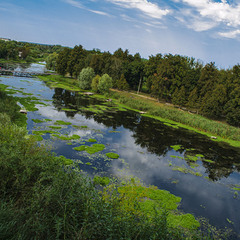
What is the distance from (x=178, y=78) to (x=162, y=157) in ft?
133

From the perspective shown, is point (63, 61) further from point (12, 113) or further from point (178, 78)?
point (12, 113)

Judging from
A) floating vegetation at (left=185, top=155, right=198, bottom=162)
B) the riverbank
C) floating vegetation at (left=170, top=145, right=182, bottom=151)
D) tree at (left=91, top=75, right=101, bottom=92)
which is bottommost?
floating vegetation at (left=185, top=155, right=198, bottom=162)

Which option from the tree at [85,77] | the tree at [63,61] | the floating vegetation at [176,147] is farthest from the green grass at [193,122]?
the tree at [63,61]

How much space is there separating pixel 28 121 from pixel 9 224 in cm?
2542

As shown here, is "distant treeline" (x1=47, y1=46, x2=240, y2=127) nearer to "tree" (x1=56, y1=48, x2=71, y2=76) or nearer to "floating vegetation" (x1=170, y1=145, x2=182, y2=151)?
"tree" (x1=56, y1=48, x2=71, y2=76)

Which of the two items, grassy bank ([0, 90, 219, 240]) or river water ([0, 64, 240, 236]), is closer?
grassy bank ([0, 90, 219, 240])

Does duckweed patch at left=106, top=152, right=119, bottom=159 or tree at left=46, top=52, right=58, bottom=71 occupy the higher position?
tree at left=46, top=52, right=58, bottom=71

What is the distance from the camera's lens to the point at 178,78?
197 ft

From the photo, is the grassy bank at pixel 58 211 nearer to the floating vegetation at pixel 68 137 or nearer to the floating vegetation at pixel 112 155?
the floating vegetation at pixel 112 155

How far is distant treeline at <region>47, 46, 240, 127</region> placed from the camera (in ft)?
154

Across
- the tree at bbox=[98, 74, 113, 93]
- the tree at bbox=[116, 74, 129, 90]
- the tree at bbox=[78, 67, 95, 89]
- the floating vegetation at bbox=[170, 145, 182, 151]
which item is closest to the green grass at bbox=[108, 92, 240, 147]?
the tree at bbox=[98, 74, 113, 93]

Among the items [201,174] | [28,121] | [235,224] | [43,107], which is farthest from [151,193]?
[43,107]

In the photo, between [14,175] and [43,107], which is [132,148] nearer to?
[14,175]

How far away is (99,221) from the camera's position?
721 centimetres
